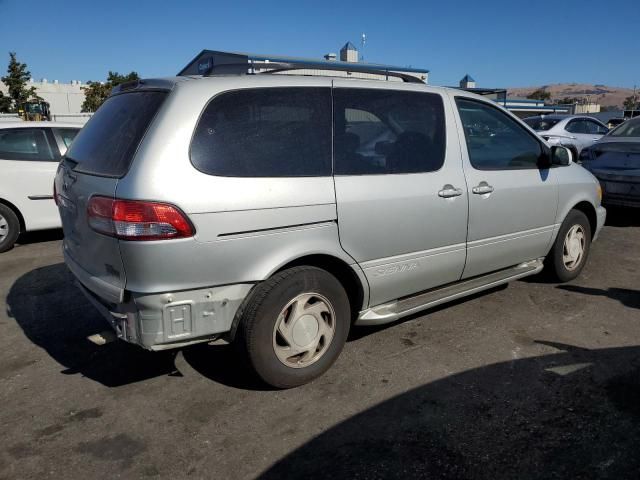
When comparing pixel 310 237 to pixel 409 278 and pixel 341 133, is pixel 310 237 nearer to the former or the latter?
pixel 341 133

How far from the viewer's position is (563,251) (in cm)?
485

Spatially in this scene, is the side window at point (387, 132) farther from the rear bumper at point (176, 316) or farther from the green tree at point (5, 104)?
the green tree at point (5, 104)

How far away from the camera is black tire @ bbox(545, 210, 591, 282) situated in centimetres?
475

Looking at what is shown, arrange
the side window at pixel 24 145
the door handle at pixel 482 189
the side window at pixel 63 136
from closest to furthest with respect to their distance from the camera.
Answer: the door handle at pixel 482 189, the side window at pixel 24 145, the side window at pixel 63 136

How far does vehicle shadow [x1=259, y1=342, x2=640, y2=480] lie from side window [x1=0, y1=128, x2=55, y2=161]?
6.07 metres

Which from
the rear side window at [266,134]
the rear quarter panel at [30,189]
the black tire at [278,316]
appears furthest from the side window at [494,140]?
the rear quarter panel at [30,189]

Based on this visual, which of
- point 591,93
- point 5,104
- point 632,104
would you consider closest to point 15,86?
point 5,104

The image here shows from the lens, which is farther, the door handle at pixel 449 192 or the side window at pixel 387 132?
the door handle at pixel 449 192

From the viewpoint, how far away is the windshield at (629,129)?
834cm

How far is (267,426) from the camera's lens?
282 centimetres

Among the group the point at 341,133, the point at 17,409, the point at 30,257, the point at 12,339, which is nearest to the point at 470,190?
the point at 341,133

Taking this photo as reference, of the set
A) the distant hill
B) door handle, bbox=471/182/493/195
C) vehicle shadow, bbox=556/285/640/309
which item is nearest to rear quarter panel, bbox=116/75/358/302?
door handle, bbox=471/182/493/195

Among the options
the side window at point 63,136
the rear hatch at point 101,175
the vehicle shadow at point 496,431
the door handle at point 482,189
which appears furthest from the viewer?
the side window at point 63,136

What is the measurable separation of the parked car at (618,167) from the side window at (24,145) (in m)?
7.85
